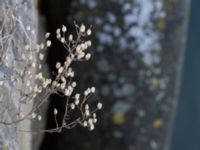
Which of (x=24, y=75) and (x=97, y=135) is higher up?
(x=24, y=75)

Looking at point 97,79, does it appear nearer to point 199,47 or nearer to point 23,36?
point 199,47

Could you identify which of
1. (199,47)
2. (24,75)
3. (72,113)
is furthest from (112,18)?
(24,75)

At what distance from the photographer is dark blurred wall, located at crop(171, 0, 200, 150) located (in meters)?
3.18

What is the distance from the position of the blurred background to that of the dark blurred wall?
0.42 metres

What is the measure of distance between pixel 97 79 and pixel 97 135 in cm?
19

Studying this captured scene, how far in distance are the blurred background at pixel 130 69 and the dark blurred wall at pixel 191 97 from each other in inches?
16.7

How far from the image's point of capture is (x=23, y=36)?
1.81 meters

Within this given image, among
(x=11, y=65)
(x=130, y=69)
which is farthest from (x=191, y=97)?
(x=11, y=65)

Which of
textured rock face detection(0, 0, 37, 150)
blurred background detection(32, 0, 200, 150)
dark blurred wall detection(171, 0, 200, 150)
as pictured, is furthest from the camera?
dark blurred wall detection(171, 0, 200, 150)

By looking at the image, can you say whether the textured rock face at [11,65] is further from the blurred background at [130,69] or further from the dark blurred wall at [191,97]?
the dark blurred wall at [191,97]

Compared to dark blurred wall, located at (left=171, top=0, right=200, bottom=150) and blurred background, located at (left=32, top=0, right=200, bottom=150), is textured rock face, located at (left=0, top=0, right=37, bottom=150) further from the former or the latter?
dark blurred wall, located at (left=171, top=0, right=200, bottom=150)

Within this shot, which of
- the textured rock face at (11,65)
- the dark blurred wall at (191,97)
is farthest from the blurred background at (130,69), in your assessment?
the textured rock face at (11,65)

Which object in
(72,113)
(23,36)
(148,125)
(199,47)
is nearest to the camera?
(23,36)

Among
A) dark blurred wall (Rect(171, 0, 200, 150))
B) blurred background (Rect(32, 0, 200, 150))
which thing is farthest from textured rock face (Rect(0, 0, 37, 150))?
dark blurred wall (Rect(171, 0, 200, 150))
